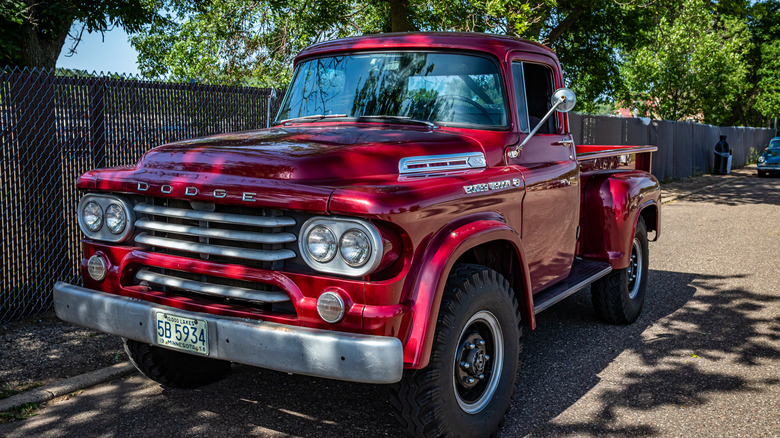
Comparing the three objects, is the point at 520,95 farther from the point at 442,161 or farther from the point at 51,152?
the point at 51,152

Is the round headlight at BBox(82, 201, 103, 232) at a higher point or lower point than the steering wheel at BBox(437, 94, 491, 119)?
lower

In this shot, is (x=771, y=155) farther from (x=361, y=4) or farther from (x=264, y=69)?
(x=264, y=69)

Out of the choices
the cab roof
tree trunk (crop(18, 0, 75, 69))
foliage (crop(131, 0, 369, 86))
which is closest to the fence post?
the cab roof

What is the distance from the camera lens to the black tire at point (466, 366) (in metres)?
3.24

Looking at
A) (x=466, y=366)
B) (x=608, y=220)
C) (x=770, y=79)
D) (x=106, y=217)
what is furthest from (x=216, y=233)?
(x=770, y=79)

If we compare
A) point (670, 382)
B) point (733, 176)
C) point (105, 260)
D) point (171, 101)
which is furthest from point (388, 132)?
point (733, 176)

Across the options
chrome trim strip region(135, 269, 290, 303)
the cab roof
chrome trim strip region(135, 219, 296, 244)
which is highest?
the cab roof

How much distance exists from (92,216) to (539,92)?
3002mm

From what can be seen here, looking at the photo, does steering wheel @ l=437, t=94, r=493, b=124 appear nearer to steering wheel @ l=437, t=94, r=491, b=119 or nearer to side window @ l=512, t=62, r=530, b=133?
steering wheel @ l=437, t=94, r=491, b=119

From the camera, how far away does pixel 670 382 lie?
4676mm

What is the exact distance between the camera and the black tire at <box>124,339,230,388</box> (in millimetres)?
4273

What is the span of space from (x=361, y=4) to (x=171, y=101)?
9.91 meters

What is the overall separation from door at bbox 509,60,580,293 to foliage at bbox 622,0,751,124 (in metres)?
27.8

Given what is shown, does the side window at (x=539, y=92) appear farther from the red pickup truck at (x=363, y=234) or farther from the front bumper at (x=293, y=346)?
the front bumper at (x=293, y=346)
